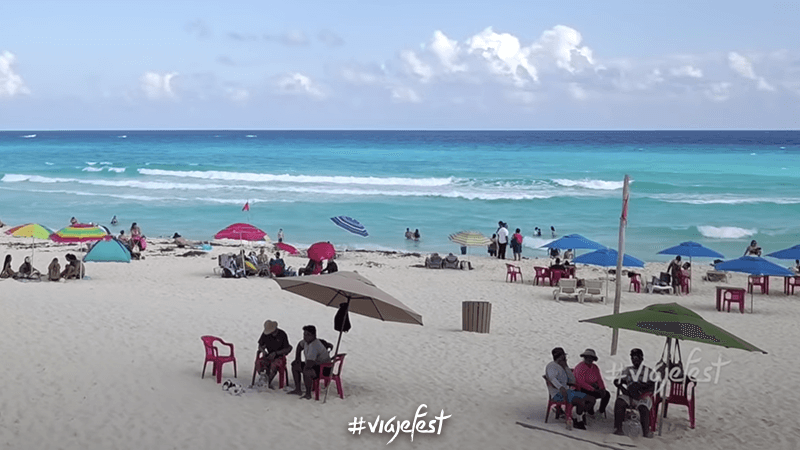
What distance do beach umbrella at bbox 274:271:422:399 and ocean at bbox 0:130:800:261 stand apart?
16.3 meters

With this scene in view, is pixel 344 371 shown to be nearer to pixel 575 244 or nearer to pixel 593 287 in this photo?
pixel 593 287

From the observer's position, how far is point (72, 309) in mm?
13297

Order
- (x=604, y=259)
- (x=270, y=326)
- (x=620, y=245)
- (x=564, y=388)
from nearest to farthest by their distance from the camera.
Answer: (x=564, y=388)
(x=270, y=326)
(x=620, y=245)
(x=604, y=259)

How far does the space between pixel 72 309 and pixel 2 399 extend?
5.23 meters

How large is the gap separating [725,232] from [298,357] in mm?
25832

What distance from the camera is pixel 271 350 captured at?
9.09 m

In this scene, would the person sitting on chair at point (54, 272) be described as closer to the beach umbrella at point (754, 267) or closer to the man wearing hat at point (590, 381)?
the man wearing hat at point (590, 381)

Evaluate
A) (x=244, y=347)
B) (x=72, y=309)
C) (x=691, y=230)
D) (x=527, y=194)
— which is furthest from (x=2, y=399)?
(x=527, y=194)

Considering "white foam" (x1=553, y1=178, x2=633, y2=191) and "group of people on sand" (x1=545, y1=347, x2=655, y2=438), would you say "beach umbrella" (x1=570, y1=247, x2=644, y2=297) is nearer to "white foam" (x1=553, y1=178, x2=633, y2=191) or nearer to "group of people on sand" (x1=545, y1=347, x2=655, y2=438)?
"group of people on sand" (x1=545, y1=347, x2=655, y2=438)

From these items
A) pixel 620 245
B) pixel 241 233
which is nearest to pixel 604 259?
pixel 620 245

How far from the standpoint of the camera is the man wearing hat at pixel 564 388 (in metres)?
8.00

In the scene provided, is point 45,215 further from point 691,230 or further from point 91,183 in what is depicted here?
point 691,230

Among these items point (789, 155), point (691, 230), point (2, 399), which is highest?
point (789, 155)

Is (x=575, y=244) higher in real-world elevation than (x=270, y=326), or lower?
higher
